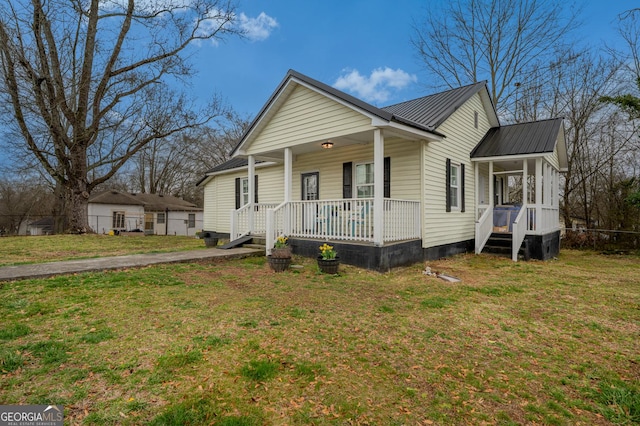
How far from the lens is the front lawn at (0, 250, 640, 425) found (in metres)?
2.27

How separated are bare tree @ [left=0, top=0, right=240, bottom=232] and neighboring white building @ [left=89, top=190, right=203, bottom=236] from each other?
32.1ft

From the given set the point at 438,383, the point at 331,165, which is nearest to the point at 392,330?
the point at 438,383

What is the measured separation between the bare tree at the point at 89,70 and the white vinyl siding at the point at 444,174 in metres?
12.0

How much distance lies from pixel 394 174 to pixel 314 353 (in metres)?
6.67

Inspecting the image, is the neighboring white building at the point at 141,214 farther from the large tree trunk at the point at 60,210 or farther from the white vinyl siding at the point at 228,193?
the white vinyl siding at the point at 228,193

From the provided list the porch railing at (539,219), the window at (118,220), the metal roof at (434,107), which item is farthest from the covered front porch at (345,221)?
the window at (118,220)

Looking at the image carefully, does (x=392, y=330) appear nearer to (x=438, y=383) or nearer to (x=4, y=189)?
(x=438, y=383)

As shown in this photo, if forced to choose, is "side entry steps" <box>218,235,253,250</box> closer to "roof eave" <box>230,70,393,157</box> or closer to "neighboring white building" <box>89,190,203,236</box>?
"roof eave" <box>230,70,393,157</box>

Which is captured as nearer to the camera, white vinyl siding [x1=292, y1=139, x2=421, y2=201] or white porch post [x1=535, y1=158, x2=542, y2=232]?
white vinyl siding [x1=292, y1=139, x2=421, y2=201]

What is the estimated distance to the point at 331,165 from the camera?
1040 centimetres

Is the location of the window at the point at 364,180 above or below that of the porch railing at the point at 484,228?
above

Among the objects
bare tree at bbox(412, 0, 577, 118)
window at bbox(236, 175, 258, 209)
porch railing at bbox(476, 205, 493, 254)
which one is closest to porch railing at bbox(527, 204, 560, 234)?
porch railing at bbox(476, 205, 493, 254)

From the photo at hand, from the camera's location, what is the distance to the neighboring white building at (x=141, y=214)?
25.2 meters

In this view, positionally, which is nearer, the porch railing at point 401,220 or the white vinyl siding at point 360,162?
the porch railing at point 401,220
